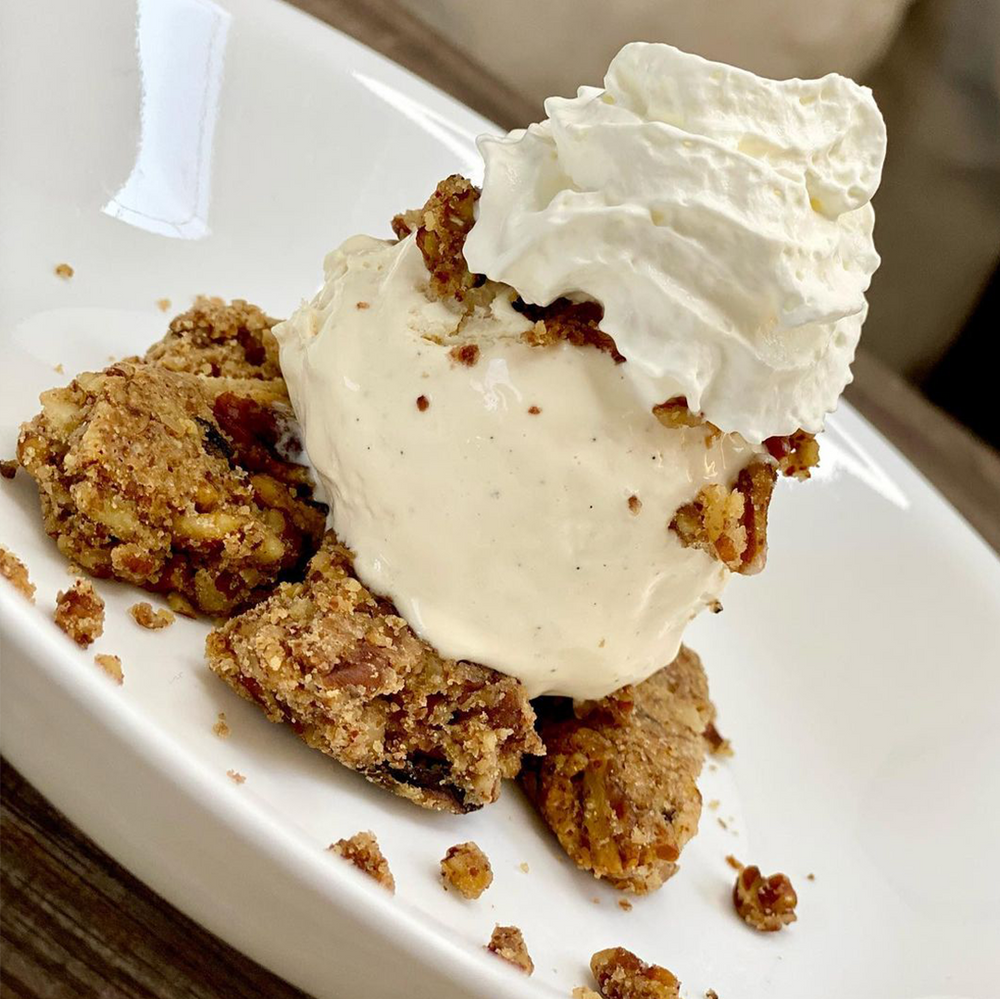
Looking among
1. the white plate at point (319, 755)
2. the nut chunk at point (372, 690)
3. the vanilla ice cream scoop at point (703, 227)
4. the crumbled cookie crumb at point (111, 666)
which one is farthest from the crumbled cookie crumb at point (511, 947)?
the vanilla ice cream scoop at point (703, 227)

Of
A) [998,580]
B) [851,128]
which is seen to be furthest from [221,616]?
[998,580]

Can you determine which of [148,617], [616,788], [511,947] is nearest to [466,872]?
[511,947]

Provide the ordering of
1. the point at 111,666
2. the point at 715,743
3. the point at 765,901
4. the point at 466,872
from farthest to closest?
1. the point at 715,743
2. the point at 765,901
3. the point at 466,872
4. the point at 111,666

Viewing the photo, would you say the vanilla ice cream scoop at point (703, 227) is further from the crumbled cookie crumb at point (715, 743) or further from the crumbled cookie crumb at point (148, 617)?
the crumbled cookie crumb at point (715, 743)

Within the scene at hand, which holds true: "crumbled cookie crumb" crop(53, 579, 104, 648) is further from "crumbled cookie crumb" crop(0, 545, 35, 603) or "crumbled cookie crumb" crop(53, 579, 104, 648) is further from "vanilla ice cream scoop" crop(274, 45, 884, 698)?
"vanilla ice cream scoop" crop(274, 45, 884, 698)

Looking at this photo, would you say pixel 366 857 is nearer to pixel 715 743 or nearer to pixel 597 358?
pixel 597 358

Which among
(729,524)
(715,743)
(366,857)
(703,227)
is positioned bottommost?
(715,743)

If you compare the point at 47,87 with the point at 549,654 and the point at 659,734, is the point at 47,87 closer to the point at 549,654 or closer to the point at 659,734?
the point at 549,654
